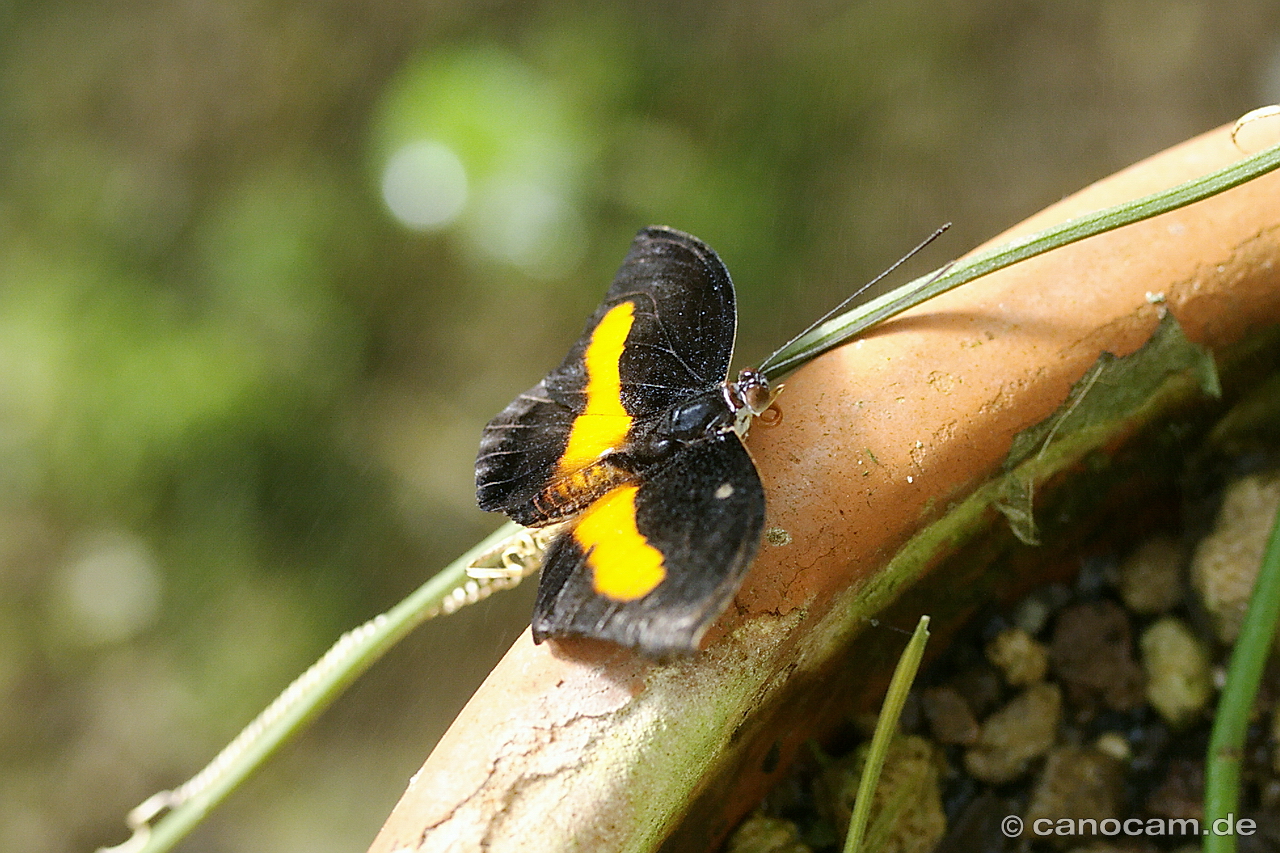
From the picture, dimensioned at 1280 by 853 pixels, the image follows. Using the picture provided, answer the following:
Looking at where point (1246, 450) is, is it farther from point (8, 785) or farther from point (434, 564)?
point (8, 785)

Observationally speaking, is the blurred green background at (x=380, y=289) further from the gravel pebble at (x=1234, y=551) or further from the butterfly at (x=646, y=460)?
the gravel pebble at (x=1234, y=551)

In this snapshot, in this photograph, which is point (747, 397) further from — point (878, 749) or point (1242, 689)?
point (1242, 689)

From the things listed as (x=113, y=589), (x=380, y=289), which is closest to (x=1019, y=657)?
(x=380, y=289)

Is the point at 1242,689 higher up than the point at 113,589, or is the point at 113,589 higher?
the point at 113,589

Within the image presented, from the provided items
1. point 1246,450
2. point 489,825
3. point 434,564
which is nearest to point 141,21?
point 434,564

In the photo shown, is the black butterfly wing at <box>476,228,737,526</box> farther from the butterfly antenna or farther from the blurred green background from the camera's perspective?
the blurred green background

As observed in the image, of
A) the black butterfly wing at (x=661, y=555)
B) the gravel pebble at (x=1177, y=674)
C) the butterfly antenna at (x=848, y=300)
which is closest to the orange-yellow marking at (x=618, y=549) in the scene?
the black butterfly wing at (x=661, y=555)

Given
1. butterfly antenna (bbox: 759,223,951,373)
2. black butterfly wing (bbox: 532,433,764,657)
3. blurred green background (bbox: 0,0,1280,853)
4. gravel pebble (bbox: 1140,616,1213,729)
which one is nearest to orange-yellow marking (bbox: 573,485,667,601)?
black butterfly wing (bbox: 532,433,764,657)
